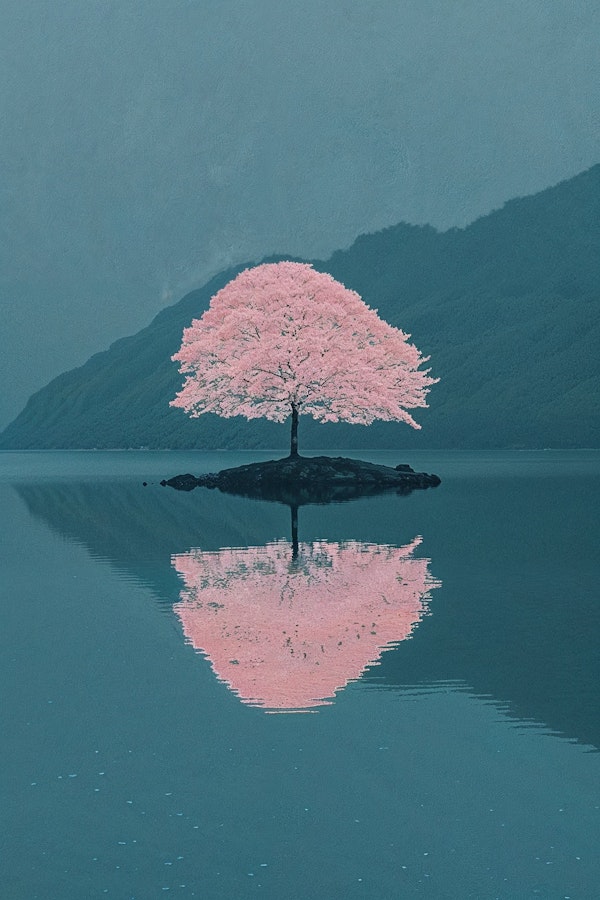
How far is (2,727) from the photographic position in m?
13.6

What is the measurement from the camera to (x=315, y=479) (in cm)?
7875

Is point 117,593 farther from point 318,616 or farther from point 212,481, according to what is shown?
point 212,481

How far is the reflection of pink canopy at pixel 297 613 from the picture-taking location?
629 inches

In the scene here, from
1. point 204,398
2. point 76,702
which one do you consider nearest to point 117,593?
point 76,702

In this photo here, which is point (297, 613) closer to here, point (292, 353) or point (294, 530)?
point (294, 530)

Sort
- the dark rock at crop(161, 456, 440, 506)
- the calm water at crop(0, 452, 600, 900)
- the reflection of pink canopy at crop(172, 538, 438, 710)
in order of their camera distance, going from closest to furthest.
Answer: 1. the calm water at crop(0, 452, 600, 900)
2. the reflection of pink canopy at crop(172, 538, 438, 710)
3. the dark rock at crop(161, 456, 440, 506)

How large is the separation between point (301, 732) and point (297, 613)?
8.28 metres

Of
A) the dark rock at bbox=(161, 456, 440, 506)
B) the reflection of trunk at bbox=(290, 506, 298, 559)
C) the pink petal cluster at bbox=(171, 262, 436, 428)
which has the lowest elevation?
the reflection of trunk at bbox=(290, 506, 298, 559)

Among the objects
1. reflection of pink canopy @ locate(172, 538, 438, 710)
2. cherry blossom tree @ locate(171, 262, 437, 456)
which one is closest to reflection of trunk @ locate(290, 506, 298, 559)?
reflection of pink canopy @ locate(172, 538, 438, 710)

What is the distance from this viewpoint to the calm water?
372 inches

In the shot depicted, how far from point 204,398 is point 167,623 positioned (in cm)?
6021

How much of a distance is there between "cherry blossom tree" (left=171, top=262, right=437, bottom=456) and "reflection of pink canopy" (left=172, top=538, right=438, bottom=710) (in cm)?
4370

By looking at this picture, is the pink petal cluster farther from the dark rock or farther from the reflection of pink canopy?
the reflection of pink canopy

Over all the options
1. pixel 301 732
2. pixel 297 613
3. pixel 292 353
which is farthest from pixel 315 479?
pixel 301 732
